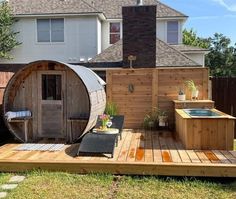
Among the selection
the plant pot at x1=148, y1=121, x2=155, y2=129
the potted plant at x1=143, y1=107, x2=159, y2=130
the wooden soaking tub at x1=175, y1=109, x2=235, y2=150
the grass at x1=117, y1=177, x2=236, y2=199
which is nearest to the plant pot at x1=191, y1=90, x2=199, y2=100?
the potted plant at x1=143, y1=107, x2=159, y2=130

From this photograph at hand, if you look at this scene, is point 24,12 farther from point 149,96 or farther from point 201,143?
point 201,143

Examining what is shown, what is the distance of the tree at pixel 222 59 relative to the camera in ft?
133

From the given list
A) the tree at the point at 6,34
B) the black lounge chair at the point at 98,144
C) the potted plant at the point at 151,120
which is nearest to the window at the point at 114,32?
the tree at the point at 6,34

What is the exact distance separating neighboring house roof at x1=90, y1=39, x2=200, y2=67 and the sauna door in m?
7.06

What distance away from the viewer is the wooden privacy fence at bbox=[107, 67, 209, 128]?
1002 cm

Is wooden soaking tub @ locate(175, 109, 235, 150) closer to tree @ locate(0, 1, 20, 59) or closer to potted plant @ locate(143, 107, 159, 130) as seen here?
potted plant @ locate(143, 107, 159, 130)

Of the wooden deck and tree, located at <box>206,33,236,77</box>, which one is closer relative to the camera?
the wooden deck

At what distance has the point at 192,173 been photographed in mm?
5848

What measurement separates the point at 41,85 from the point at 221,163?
4899mm

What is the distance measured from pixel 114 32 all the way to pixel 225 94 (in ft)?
33.8

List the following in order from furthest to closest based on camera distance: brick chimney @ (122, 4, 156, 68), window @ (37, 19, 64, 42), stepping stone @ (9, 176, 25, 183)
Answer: window @ (37, 19, 64, 42) → brick chimney @ (122, 4, 156, 68) → stepping stone @ (9, 176, 25, 183)

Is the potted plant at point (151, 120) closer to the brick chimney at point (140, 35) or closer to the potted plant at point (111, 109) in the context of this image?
the potted plant at point (111, 109)

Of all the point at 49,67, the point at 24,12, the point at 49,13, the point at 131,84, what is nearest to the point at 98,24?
the point at 49,13

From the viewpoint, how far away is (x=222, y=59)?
4147 centimetres
